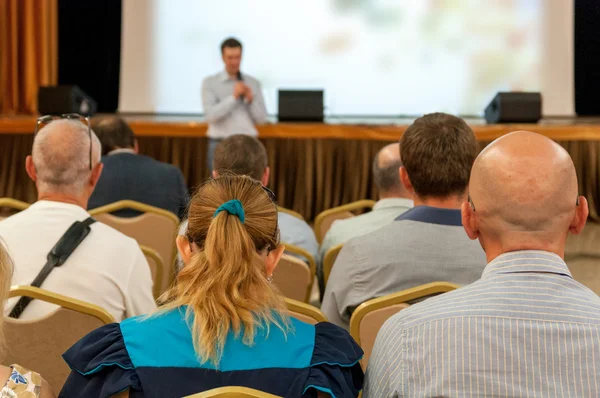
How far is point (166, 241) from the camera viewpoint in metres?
3.29

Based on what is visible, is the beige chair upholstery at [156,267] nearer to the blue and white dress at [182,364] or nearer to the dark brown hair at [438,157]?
the dark brown hair at [438,157]

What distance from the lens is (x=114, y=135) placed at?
13.5 ft

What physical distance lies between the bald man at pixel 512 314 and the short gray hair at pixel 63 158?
142 centimetres

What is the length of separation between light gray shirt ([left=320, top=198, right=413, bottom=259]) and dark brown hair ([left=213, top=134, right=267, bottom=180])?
1.18 feet

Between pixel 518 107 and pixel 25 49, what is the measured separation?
4277mm

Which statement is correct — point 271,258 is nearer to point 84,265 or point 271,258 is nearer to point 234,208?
point 234,208

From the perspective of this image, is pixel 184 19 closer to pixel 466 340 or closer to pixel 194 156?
pixel 194 156

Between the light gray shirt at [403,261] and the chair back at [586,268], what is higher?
the light gray shirt at [403,261]

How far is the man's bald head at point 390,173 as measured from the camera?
3260mm

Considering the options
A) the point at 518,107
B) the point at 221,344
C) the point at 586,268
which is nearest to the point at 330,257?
the point at 221,344

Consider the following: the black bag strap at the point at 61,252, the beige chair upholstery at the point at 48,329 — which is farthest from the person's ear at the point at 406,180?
the beige chair upholstery at the point at 48,329

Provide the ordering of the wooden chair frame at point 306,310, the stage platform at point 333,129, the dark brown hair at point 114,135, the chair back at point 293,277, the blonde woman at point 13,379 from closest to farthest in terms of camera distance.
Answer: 1. the blonde woman at point 13,379
2. the wooden chair frame at point 306,310
3. the chair back at point 293,277
4. the dark brown hair at point 114,135
5. the stage platform at point 333,129

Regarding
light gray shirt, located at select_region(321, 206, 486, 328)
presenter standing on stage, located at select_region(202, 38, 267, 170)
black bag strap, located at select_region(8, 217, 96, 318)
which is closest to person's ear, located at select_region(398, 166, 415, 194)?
light gray shirt, located at select_region(321, 206, 486, 328)

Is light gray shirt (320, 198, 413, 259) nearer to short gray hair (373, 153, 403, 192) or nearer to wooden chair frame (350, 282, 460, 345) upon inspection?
short gray hair (373, 153, 403, 192)
